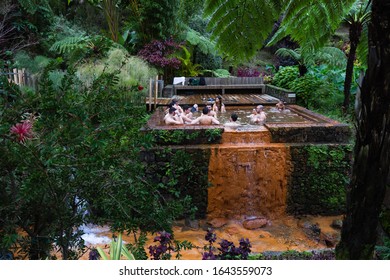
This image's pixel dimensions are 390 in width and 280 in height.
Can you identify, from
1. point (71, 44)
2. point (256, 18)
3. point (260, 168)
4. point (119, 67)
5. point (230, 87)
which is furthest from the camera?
point (230, 87)

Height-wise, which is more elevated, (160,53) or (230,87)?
(160,53)

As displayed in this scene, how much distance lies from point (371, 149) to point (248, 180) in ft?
13.4

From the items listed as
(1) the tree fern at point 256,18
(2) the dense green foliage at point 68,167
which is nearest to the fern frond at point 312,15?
(1) the tree fern at point 256,18

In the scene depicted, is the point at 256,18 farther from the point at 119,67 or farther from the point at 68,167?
the point at 119,67

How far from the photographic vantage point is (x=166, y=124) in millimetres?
5957

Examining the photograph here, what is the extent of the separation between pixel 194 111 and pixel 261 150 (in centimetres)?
252

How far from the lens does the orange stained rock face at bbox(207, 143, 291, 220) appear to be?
5648 mm

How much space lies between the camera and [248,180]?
19.0 feet

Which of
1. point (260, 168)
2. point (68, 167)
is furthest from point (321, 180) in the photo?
point (68, 167)

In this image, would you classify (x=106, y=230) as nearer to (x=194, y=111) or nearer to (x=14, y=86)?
(x=194, y=111)

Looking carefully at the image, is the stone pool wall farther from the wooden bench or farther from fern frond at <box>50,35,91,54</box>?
the wooden bench

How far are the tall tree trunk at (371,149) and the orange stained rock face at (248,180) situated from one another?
363 cm

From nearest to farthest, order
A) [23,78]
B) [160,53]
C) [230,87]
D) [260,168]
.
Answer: [260,168] < [23,78] < [160,53] < [230,87]
